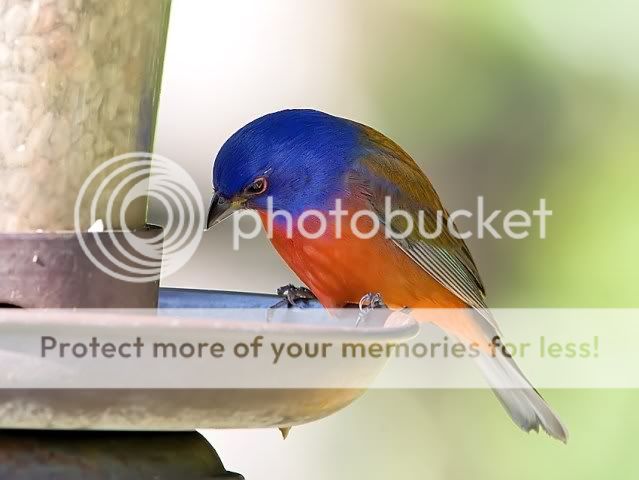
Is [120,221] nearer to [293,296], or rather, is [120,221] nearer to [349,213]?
[293,296]

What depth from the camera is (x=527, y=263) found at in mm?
5609

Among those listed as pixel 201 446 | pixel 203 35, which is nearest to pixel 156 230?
pixel 201 446

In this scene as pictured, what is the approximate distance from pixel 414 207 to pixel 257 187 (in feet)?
2.15

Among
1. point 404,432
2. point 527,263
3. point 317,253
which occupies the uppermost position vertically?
point 317,253

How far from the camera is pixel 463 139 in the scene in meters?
5.76

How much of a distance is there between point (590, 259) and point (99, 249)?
309 cm

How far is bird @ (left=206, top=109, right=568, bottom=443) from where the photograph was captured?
3885 mm

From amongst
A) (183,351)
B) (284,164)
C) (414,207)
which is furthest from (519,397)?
(183,351)

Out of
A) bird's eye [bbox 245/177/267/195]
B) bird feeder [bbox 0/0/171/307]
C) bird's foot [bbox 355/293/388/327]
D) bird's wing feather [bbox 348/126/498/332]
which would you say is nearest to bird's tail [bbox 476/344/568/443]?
bird's wing feather [bbox 348/126/498/332]

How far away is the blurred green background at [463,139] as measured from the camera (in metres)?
5.39

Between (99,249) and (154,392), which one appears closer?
(154,392)

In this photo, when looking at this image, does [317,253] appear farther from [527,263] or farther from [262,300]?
[527,263]

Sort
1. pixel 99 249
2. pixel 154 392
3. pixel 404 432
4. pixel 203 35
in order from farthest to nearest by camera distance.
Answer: pixel 203 35 → pixel 404 432 → pixel 99 249 → pixel 154 392

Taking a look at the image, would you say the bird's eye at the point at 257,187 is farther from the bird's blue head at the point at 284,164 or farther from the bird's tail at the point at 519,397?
the bird's tail at the point at 519,397
